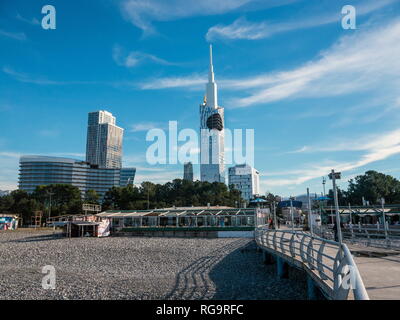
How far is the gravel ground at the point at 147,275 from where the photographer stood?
523 inches

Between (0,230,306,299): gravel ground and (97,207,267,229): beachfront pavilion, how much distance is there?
13.2 m

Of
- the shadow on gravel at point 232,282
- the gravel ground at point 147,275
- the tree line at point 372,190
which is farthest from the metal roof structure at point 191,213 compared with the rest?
the tree line at point 372,190

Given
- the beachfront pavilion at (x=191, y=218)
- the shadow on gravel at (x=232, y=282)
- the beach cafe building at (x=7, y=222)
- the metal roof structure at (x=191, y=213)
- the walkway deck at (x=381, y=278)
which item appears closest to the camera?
the walkway deck at (x=381, y=278)

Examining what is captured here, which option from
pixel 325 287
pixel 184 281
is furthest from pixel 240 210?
pixel 325 287

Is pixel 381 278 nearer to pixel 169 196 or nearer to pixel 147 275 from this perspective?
pixel 147 275

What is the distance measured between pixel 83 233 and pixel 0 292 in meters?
32.3

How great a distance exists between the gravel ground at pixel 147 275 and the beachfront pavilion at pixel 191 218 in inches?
518

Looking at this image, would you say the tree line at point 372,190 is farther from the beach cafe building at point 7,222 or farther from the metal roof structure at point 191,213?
the beach cafe building at point 7,222

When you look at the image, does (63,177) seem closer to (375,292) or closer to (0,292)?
(0,292)

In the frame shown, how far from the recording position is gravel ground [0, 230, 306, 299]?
13273mm

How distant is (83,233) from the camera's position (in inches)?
1770

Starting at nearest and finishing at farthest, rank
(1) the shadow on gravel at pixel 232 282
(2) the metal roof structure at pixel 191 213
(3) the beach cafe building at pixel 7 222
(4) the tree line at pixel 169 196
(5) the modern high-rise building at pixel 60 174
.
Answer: (1) the shadow on gravel at pixel 232 282, (2) the metal roof structure at pixel 191 213, (3) the beach cafe building at pixel 7 222, (4) the tree line at pixel 169 196, (5) the modern high-rise building at pixel 60 174

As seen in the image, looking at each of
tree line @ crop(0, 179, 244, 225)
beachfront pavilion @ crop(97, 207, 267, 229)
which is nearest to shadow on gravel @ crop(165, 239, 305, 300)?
beachfront pavilion @ crop(97, 207, 267, 229)

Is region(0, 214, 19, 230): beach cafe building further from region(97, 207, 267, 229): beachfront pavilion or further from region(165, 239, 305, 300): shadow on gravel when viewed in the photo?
region(165, 239, 305, 300): shadow on gravel
